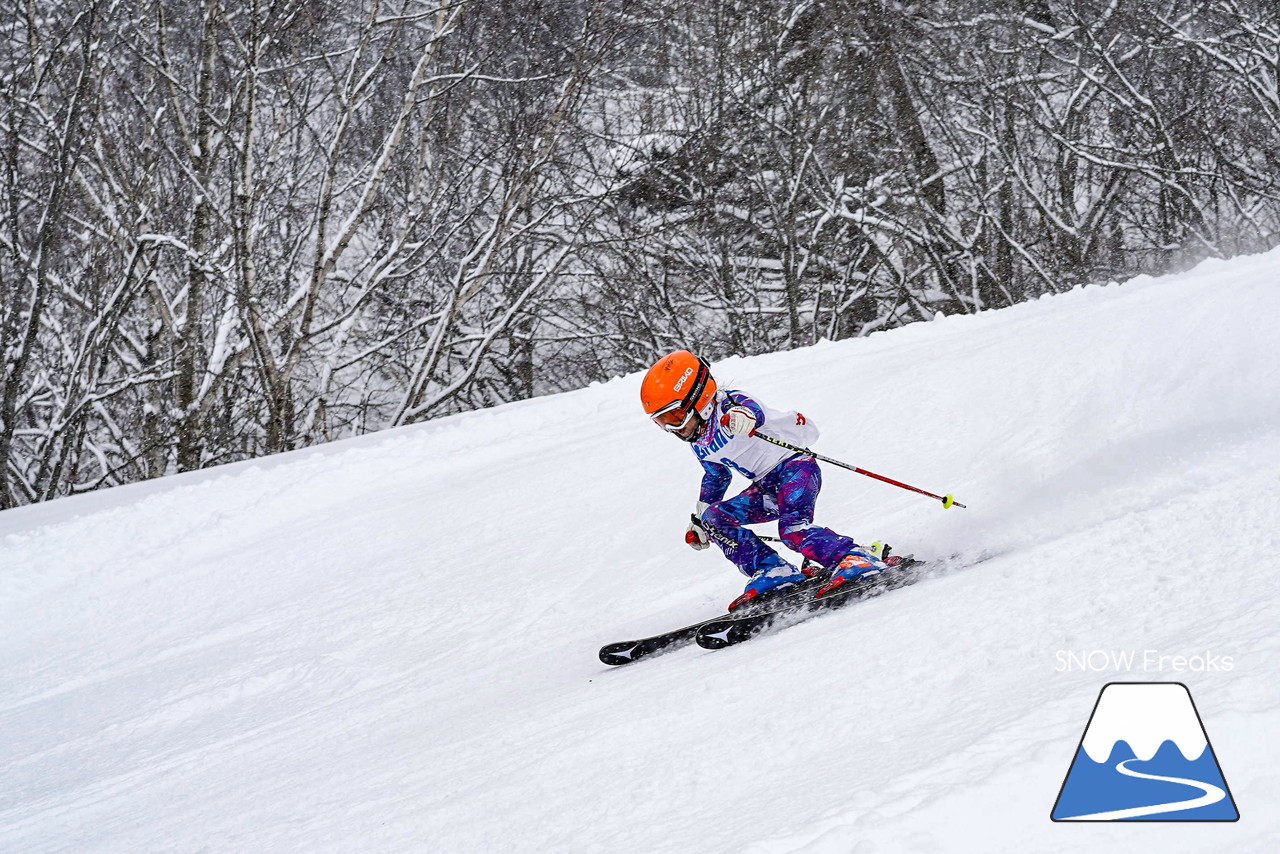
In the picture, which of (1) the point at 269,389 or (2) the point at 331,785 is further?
(1) the point at 269,389

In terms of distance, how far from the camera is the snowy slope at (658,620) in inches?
114

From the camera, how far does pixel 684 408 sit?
17.7ft

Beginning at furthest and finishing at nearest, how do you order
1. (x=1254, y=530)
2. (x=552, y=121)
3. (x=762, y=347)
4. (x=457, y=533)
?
(x=762, y=347), (x=552, y=121), (x=457, y=533), (x=1254, y=530)

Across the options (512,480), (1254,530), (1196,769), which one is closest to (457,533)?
(512,480)

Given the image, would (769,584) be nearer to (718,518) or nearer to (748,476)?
(718,518)

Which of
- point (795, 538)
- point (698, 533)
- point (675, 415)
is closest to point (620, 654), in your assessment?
point (698, 533)

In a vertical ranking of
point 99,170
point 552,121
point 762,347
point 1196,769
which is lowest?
point 1196,769

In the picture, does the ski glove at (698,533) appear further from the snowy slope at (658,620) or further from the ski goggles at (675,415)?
the snowy slope at (658,620)

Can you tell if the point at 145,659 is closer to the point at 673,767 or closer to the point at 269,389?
the point at 673,767

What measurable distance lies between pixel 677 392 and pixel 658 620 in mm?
1553

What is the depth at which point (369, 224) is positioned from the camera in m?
20.5

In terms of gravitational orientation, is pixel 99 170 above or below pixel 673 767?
above

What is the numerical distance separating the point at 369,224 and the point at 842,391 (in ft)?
46.0

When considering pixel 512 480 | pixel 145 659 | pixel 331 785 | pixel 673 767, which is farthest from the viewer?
pixel 512 480
